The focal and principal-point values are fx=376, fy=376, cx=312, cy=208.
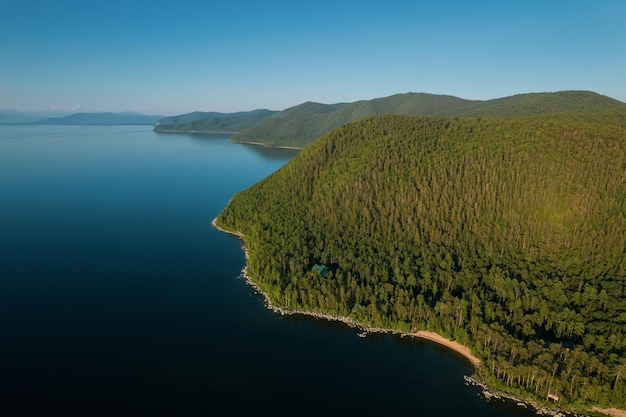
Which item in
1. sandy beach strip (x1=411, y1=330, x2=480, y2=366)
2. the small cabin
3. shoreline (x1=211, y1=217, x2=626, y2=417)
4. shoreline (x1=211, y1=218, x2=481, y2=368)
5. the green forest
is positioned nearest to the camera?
shoreline (x1=211, y1=217, x2=626, y2=417)

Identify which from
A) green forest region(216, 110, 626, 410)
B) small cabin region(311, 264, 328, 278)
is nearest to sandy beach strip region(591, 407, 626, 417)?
green forest region(216, 110, 626, 410)

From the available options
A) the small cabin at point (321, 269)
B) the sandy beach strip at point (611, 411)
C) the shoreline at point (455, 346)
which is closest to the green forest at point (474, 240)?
the small cabin at point (321, 269)

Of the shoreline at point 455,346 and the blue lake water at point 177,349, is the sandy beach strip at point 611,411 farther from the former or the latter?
the blue lake water at point 177,349

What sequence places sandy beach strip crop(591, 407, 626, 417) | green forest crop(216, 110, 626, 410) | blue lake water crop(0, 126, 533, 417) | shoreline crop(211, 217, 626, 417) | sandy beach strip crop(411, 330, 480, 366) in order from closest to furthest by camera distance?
A: 1. sandy beach strip crop(591, 407, 626, 417)
2. shoreline crop(211, 217, 626, 417)
3. blue lake water crop(0, 126, 533, 417)
4. green forest crop(216, 110, 626, 410)
5. sandy beach strip crop(411, 330, 480, 366)

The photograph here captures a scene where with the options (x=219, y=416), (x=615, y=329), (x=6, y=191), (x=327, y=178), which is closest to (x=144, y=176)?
(x=6, y=191)

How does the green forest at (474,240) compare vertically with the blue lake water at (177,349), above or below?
above

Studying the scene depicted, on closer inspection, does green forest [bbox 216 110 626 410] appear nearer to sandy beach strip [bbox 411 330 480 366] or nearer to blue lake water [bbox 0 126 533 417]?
sandy beach strip [bbox 411 330 480 366]

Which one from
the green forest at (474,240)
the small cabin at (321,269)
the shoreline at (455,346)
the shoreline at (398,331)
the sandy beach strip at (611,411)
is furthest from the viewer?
the small cabin at (321,269)

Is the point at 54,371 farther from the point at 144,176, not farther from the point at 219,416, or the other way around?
the point at 144,176

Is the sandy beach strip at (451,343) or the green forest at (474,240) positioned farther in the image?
the sandy beach strip at (451,343)
